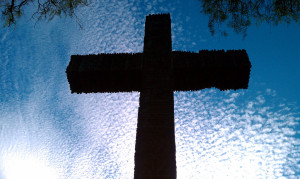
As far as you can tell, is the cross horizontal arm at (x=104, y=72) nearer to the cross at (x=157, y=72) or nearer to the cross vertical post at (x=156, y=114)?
the cross at (x=157, y=72)

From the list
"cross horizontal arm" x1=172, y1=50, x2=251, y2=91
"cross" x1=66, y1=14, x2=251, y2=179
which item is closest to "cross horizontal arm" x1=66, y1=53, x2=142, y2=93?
"cross" x1=66, y1=14, x2=251, y2=179

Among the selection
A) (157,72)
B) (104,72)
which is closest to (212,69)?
(157,72)

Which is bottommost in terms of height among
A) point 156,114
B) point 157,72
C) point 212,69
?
point 156,114

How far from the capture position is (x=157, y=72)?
2.69 metres

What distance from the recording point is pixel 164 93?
8.13ft

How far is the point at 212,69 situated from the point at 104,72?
131 centimetres

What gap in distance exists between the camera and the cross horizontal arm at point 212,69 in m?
2.78

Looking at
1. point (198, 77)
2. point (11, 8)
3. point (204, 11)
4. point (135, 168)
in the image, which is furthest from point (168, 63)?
point (11, 8)

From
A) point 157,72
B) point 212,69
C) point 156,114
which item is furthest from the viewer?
point 212,69

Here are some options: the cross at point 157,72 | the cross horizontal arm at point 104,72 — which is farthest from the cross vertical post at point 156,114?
the cross horizontal arm at point 104,72

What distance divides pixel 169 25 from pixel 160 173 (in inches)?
78.2

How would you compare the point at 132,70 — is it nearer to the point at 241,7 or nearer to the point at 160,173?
the point at 160,173

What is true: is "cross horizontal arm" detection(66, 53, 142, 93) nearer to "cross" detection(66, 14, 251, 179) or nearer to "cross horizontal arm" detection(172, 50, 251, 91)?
"cross" detection(66, 14, 251, 179)

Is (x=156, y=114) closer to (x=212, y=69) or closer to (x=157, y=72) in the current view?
(x=157, y=72)
